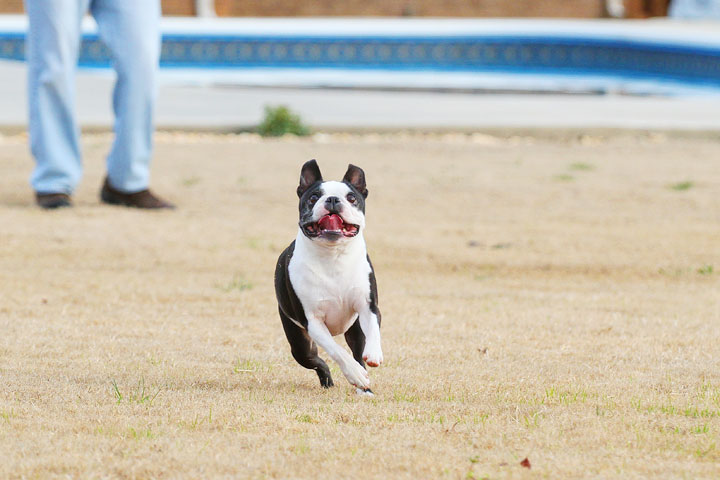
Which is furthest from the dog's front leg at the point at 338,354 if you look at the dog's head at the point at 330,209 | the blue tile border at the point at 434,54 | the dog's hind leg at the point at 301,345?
the blue tile border at the point at 434,54

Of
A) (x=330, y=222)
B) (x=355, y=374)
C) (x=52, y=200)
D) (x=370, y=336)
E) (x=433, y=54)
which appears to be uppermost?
(x=330, y=222)

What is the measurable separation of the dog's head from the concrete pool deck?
7.50 m

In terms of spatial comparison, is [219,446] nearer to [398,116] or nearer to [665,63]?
[398,116]

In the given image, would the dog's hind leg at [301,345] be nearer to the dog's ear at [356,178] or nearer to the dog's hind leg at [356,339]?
the dog's hind leg at [356,339]

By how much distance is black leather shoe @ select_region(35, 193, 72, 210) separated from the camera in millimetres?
7441

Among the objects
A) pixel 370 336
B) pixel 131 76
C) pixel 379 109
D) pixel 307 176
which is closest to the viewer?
pixel 370 336

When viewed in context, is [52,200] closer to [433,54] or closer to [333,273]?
[333,273]

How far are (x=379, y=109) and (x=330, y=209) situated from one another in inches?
351

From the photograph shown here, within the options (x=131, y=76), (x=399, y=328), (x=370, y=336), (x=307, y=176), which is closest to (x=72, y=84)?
(x=131, y=76)

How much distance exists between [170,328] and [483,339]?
1.21m

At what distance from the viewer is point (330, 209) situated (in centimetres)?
334

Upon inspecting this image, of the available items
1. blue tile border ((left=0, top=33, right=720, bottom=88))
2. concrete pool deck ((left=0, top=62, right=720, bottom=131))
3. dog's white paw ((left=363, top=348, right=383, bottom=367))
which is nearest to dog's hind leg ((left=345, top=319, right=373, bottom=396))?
dog's white paw ((left=363, top=348, right=383, bottom=367))

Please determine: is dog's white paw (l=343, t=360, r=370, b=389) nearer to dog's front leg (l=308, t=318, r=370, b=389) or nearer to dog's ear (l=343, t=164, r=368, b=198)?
dog's front leg (l=308, t=318, r=370, b=389)

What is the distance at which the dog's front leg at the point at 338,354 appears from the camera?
340 centimetres
